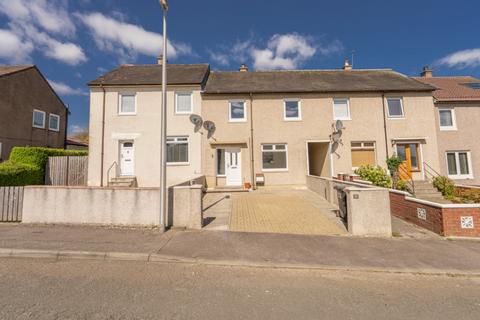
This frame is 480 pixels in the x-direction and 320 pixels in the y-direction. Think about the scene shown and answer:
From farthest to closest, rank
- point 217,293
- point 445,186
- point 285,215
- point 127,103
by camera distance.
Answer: point 127,103 < point 445,186 < point 285,215 < point 217,293

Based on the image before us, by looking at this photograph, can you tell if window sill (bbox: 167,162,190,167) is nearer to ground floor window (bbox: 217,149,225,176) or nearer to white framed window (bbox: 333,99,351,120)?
ground floor window (bbox: 217,149,225,176)

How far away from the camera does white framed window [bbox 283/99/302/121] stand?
1357cm

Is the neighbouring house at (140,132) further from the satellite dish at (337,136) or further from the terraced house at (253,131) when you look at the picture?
the satellite dish at (337,136)

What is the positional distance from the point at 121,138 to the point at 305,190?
37.3 ft

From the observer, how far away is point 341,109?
44.8 feet

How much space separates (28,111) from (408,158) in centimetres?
2813

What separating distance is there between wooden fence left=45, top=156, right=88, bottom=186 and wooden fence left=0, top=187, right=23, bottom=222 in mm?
6283

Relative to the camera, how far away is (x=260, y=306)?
9.82 feet

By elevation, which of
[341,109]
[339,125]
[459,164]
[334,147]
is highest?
[341,109]

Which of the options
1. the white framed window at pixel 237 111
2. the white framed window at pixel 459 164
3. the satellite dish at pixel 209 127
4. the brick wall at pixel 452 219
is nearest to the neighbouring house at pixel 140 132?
the satellite dish at pixel 209 127

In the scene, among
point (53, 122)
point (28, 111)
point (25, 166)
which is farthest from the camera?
point (53, 122)

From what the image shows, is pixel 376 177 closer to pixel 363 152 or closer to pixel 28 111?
pixel 363 152

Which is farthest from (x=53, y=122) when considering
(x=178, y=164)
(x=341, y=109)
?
(x=341, y=109)

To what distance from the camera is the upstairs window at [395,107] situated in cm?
1362
